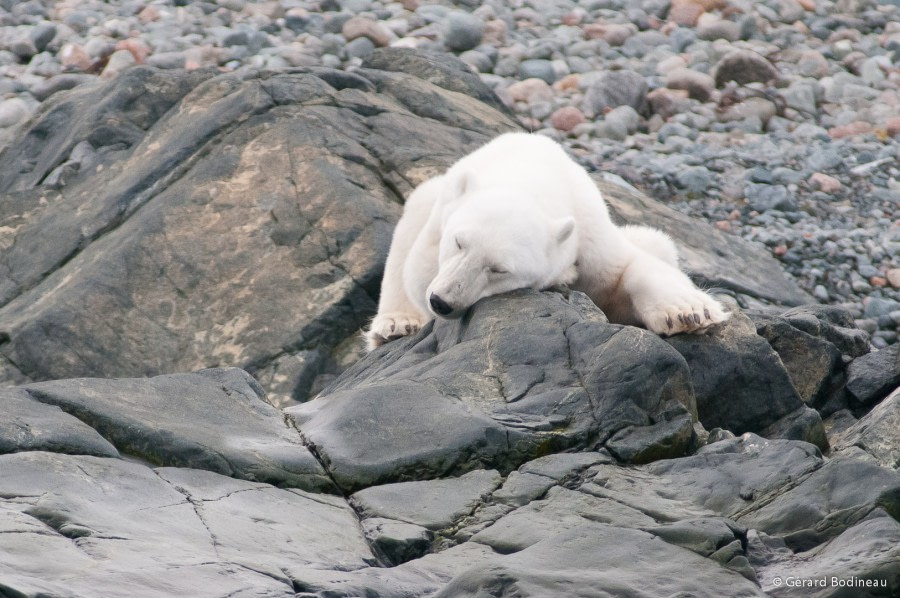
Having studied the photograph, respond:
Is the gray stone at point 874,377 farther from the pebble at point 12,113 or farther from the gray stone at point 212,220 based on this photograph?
the pebble at point 12,113

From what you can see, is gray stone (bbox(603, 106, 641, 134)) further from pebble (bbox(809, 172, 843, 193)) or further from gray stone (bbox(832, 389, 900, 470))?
gray stone (bbox(832, 389, 900, 470))

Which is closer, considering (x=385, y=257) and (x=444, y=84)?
(x=385, y=257)

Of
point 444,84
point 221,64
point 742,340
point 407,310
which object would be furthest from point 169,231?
point 221,64

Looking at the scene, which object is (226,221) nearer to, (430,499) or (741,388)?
(741,388)

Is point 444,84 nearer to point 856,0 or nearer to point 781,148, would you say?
point 781,148

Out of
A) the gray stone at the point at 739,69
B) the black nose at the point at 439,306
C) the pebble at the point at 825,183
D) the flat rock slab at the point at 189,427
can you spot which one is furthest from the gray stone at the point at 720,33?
the flat rock slab at the point at 189,427

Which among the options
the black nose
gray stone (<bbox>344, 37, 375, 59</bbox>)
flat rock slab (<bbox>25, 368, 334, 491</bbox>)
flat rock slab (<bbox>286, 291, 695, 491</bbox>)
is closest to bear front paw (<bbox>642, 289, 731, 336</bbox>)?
flat rock slab (<bbox>286, 291, 695, 491</bbox>)

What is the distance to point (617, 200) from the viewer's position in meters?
9.74

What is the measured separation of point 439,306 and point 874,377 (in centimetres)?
242

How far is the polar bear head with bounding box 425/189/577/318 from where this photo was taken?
19.1ft

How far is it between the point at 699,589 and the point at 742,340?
9.03 feet

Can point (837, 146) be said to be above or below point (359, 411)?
below

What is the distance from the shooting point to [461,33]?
1545cm

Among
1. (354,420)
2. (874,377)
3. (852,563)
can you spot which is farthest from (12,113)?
(852,563)
